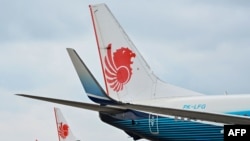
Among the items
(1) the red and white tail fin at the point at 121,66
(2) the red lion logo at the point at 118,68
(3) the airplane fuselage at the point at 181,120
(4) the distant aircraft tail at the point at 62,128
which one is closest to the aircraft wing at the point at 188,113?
(3) the airplane fuselage at the point at 181,120

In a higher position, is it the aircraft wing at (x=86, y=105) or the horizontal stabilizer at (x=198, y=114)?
the aircraft wing at (x=86, y=105)

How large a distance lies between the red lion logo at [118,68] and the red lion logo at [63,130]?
2739 centimetres

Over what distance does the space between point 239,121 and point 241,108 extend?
8.64ft

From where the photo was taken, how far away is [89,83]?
47.4 metres

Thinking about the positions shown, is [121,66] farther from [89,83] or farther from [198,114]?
[198,114]

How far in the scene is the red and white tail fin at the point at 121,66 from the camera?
165 ft

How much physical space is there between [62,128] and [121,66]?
93.0 feet

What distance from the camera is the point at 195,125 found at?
47.1 m

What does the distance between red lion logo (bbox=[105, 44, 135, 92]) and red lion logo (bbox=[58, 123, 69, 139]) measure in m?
27.4

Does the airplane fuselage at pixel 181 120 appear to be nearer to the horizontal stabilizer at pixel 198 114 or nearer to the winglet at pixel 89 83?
the winglet at pixel 89 83

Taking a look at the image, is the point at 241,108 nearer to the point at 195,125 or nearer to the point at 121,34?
the point at 195,125

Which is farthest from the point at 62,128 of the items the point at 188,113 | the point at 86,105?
the point at 188,113

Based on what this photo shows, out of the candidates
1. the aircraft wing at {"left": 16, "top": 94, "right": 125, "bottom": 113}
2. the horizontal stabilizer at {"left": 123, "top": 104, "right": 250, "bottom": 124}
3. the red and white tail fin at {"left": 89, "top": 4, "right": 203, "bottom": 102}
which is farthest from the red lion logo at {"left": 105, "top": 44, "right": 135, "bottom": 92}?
the horizontal stabilizer at {"left": 123, "top": 104, "right": 250, "bottom": 124}

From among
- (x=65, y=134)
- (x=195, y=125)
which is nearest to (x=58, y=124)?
(x=65, y=134)
